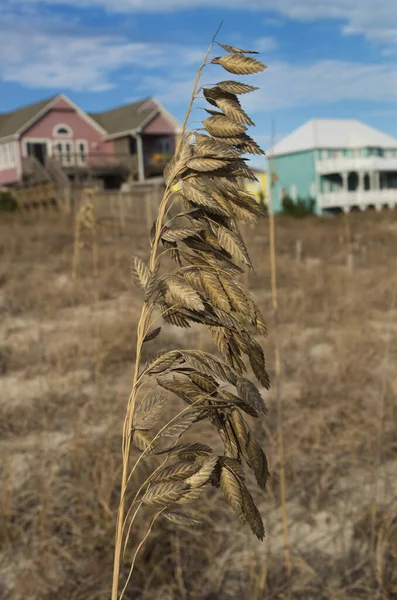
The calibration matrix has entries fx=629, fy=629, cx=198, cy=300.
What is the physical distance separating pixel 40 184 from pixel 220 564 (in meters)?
24.4

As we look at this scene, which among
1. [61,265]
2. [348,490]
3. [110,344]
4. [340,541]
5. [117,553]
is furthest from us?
[61,265]

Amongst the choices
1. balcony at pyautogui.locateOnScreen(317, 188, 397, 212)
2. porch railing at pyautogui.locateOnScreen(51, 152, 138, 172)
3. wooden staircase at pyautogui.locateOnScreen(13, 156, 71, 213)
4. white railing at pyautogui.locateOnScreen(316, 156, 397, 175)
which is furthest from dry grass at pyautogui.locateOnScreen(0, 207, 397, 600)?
white railing at pyautogui.locateOnScreen(316, 156, 397, 175)

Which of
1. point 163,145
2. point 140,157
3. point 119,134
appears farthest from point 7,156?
point 163,145

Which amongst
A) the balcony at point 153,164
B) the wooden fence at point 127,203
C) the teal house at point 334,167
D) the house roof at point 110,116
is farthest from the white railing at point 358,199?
the wooden fence at point 127,203

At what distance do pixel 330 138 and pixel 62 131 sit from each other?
14943 mm

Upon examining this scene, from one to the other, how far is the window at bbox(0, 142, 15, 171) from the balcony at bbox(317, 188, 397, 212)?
15.0m

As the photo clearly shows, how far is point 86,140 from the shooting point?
29109 mm

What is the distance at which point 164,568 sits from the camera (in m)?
3.04

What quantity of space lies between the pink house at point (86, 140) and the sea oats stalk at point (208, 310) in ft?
84.4

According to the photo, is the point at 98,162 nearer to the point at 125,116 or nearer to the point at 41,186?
the point at 125,116

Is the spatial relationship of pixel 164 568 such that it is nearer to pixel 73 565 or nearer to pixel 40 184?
pixel 73 565

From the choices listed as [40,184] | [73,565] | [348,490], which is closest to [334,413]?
[348,490]

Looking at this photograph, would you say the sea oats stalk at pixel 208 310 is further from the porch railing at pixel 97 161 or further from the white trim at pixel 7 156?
the white trim at pixel 7 156

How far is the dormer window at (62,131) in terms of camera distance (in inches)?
1075
